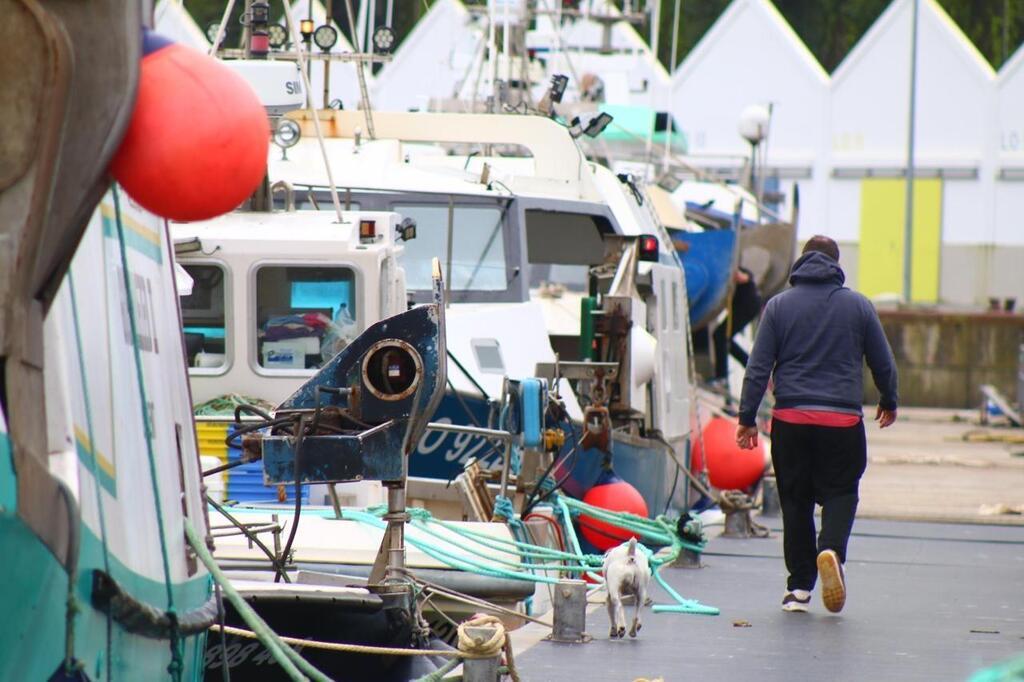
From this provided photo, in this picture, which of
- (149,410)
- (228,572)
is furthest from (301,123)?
(149,410)

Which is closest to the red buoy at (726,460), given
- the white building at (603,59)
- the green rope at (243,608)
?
the white building at (603,59)

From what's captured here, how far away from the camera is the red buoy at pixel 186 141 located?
347 cm

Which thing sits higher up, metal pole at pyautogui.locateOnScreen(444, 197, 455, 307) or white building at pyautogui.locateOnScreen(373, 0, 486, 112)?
white building at pyautogui.locateOnScreen(373, 0, 486, 112)

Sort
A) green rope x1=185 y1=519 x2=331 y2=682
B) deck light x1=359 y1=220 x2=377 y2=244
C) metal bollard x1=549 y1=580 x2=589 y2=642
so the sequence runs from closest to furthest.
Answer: green rope x1=185 y1=519 x2=331 y2=682
metal bollard x1=549 y1=580 x2=589 y2=642
deck light x1=359 y1=220 x2=377 y2=244

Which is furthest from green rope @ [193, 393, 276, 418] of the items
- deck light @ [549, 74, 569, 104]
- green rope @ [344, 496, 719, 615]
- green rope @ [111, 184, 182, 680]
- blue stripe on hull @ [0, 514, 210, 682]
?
deck light @ [549, 74, 569, 104]

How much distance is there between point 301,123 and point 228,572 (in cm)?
627

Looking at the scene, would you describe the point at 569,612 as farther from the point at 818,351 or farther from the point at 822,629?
the point at 818,351

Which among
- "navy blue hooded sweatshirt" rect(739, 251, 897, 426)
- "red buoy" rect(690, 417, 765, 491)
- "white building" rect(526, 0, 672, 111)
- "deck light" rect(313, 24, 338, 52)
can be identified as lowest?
"red buoy" rect(690, 417, 765, 491)

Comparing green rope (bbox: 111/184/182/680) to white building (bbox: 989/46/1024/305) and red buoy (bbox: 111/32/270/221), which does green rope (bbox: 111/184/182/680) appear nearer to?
red buoy (bbox: 111/32/270/221)

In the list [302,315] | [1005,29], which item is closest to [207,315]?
[302,315]

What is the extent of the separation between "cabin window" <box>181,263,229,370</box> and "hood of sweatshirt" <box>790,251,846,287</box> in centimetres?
295

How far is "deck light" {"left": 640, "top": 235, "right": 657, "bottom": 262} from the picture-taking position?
14.0 m

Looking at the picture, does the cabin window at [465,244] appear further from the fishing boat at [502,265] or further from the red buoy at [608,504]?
the red buoy at [608,504]

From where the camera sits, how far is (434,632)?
A: 7.70 metres
